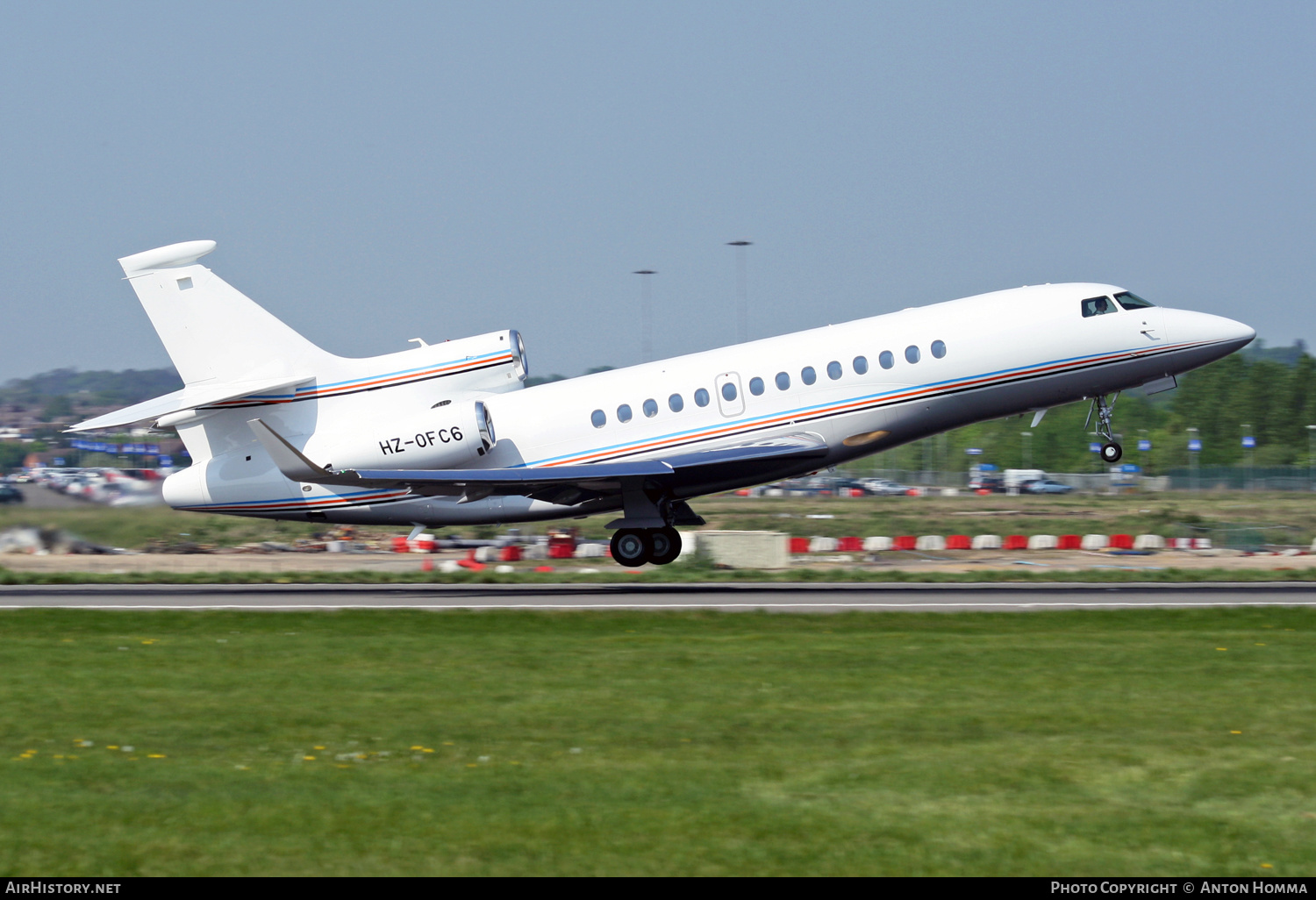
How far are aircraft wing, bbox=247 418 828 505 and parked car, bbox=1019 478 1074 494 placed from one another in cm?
6447

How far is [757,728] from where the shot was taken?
12.4m

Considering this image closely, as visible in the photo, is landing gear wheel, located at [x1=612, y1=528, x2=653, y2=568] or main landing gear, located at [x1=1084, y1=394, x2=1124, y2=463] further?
landing gear wheel, located at [x1=612, y1=528, x2=653, y2=568]

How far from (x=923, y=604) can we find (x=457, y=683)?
11.1m

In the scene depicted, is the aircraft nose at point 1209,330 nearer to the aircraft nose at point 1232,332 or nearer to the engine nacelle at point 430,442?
the aircraft nose at point 1232,332

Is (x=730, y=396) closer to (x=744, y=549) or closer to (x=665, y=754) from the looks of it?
(x=744, y=549)

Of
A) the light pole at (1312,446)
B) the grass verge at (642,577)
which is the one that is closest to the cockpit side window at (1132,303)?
the grass verge at (642,577)

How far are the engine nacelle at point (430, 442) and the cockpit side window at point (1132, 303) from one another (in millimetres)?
13551

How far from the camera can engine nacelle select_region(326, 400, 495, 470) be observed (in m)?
27.2

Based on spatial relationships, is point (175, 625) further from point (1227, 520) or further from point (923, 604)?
Result: point (1227, 520)

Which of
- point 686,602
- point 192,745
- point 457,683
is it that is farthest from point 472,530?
point 192,745

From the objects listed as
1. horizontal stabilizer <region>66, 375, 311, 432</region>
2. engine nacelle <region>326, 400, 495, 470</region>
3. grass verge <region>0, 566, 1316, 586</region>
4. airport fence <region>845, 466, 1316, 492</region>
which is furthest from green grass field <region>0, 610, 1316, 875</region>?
airport fence <region>845, 466, 1316, 492</region>

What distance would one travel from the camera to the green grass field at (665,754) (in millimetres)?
8727

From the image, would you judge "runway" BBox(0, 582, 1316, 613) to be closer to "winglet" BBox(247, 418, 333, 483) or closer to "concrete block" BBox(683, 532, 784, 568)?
"winglet" BBox(247, 418, 333, 483)
